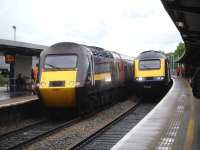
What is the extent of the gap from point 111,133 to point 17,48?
9.67 metres

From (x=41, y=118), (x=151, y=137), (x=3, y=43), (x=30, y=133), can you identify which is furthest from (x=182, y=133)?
(x=3, y=43)

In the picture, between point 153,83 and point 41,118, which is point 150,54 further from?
point 41,118

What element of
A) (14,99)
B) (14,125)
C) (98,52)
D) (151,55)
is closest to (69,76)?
(14,125)

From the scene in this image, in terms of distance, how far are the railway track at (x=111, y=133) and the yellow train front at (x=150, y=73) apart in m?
4.41

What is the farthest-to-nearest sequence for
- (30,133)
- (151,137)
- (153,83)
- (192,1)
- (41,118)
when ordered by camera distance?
(153,83) → (41,118) → (30,133) → (192,1) → (151,137)

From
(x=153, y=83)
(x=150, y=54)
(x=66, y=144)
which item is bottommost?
(x=66, y=144)

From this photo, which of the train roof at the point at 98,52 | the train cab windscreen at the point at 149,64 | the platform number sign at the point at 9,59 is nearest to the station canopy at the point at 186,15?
the train roof at the point at 98,52

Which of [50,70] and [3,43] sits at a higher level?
[3,43]

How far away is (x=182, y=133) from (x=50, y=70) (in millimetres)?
8294

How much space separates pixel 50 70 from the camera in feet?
56.3

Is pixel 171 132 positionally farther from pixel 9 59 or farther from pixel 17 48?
pixel 9 59

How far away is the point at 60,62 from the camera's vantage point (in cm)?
1728

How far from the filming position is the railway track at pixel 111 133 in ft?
40.2

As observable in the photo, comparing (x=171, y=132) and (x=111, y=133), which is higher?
(x=171, y=132)
